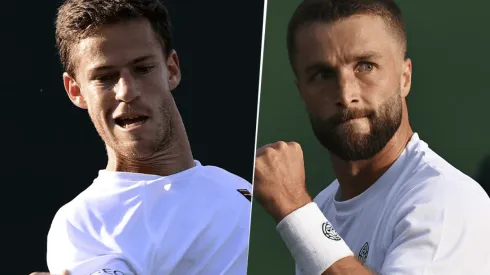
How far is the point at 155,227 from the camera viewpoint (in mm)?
2645

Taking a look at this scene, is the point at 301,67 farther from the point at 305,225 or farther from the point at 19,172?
the point at 19,172

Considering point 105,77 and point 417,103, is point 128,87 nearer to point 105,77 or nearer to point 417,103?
point 105,77

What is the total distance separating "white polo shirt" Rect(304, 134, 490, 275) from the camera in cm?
140

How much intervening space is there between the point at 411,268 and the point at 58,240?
60.0 inches

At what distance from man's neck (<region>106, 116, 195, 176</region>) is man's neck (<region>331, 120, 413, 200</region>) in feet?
4.49

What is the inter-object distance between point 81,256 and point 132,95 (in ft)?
1.74

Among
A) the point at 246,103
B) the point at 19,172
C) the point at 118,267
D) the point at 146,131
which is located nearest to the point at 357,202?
the point at 118,267

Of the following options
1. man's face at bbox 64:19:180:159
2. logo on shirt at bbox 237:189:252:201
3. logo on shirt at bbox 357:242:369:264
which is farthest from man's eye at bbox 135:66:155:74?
logo on shirt at bbox 357:242:369:264

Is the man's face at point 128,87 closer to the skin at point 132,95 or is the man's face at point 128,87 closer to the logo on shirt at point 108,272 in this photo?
the skin at point 132,95

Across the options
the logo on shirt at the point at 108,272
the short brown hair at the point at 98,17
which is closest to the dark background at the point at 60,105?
the short brown hair at the point at 98,17

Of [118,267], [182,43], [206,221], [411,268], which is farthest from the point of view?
[182,43]

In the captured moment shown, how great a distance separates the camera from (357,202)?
148 cm

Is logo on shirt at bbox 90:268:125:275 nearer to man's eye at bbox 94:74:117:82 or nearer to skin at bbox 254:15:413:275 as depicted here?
man's eye at bbox 94:74:117:82

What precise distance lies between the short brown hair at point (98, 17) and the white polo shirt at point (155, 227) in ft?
1.43
